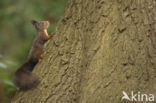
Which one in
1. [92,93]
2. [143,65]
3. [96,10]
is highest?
[96,10]

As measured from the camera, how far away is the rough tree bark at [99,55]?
3396 millimetres

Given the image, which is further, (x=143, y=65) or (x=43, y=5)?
(x=43, y=5)

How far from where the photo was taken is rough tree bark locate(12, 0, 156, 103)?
3.40 m

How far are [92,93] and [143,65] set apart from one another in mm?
643

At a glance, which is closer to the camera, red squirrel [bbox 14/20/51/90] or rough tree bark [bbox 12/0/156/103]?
rough tree bark [bbox 12/0/156/103]

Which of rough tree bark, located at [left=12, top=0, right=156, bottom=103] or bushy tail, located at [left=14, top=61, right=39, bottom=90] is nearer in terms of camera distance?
rough tree bark, located at [left=12, top=0, right=156, bottom=103]

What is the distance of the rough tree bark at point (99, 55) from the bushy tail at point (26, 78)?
0.07 m

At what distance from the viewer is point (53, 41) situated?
12.1 ft

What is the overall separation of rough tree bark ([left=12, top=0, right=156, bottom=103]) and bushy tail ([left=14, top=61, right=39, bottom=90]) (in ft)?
0.23

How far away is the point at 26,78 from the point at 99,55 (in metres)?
0.92

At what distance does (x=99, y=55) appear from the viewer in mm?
3490

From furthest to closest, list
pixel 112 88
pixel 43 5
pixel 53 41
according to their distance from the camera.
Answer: pixel 43 5 → pixel 53 41 → pixel 112 88

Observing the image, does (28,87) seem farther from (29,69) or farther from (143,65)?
(143,65)

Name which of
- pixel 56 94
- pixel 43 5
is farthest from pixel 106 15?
pixel 43 5
